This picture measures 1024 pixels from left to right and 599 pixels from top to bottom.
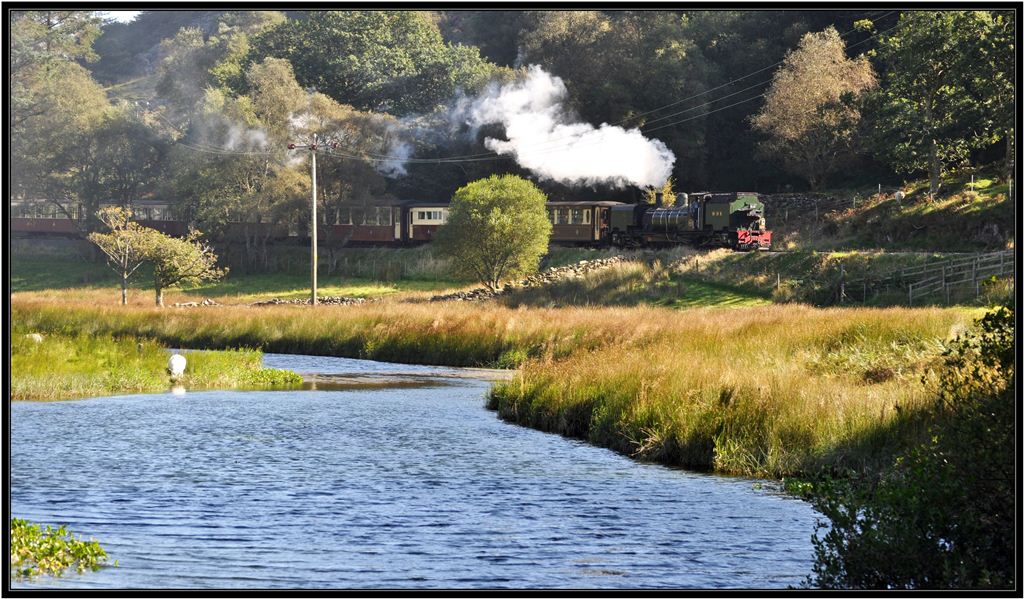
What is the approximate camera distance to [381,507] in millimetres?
17297

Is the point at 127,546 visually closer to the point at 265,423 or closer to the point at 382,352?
the point at 265,423

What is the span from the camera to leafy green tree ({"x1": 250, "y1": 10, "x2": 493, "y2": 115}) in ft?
344

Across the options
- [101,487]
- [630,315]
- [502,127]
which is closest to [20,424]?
[101,487]

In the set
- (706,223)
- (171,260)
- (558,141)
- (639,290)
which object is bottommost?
(639,290)

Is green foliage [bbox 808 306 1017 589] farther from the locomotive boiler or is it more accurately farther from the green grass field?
the green grass field

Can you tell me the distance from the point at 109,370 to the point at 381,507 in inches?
715

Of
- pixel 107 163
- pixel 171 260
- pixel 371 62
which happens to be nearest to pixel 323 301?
pixel 171 260

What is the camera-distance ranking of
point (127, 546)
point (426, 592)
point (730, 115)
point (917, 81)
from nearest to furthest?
A: point (426, 592) < point (127, 546) < point (917, 81) < point (730, 115)

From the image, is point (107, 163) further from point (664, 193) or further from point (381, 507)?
point (381, 507)

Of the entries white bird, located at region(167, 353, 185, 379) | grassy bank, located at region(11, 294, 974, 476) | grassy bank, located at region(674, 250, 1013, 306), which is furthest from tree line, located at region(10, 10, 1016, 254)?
white bird, located at region(167, 353, 185, 379)

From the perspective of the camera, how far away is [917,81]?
6391 cm

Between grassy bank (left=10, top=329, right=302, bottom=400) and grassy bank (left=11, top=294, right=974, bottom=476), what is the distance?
317 inches

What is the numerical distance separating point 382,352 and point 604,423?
21813mm

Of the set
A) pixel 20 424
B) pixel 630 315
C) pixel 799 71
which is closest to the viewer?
pixel 20 424
